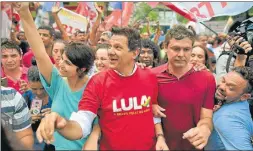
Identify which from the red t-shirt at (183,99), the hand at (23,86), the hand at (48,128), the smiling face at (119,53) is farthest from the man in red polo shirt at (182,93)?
the hand at (23,86)

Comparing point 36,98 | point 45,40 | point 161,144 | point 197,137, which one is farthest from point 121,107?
point 45,40

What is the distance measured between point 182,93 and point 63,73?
2.19 ft

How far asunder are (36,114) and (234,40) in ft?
4.74

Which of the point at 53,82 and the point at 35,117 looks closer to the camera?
the point at 53,82

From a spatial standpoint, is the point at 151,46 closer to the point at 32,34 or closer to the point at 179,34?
the point at 179,34

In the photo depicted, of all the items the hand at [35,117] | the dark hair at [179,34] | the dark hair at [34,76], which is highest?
the dark hair at [179,34]

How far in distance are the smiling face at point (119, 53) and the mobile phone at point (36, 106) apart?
800 mm

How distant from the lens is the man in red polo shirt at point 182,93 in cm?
230

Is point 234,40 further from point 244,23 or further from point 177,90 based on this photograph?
point 177,90

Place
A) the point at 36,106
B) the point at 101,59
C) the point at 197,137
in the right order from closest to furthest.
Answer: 1. the point at 197,137
2. the point at 36,106
3. the point at 101,59

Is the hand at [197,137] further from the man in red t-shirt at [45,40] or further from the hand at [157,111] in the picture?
the man in red t-shirt at [45,40]

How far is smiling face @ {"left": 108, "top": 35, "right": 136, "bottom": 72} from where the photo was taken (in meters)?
2.23

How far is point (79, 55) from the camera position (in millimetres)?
2387

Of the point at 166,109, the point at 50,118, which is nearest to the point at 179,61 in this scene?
the point at 166,109
